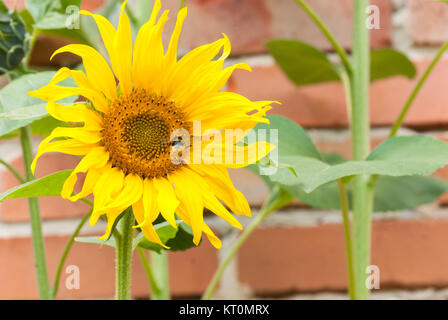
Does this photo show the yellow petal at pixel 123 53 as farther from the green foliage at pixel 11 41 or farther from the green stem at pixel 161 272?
the green stem at pixel 161 272

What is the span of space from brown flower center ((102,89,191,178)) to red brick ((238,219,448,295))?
0.31m

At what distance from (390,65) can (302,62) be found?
0.09m

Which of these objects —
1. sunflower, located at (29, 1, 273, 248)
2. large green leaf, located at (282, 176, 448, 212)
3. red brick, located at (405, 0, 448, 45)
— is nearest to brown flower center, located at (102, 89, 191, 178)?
sunflower, located at (29, 1, 273, 248)

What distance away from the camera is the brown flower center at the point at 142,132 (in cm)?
23

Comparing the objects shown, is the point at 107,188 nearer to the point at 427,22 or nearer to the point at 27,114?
the point at 27,114

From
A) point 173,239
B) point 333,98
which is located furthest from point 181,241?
point 333,98

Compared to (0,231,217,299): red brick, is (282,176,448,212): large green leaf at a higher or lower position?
higher

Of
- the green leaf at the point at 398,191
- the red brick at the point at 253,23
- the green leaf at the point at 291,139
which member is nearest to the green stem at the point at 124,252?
the green leaf at the point at 291,139

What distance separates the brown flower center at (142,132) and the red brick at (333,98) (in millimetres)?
296

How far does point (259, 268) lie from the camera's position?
0.54 metres

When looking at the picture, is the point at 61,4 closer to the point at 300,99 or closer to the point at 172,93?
the point at 172,93

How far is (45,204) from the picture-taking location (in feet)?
1.72

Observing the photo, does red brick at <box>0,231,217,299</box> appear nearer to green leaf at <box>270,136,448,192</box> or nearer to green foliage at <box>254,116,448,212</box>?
green foliage at <box>254,116,448,212</box>

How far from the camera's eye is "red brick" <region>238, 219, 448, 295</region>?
21.0 inches
